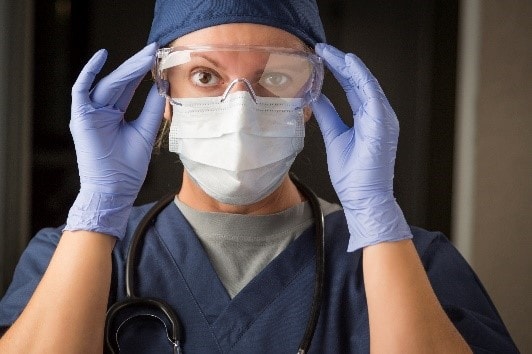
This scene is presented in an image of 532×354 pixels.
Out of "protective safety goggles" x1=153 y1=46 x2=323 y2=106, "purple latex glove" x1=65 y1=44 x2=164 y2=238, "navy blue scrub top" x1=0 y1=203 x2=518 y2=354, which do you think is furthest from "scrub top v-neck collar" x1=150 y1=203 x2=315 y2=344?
"protective safety goggles" x1=153 y1=46 x2=323 y2=106

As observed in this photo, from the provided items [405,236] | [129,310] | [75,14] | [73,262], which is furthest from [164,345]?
[75,14]

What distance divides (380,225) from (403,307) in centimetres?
11

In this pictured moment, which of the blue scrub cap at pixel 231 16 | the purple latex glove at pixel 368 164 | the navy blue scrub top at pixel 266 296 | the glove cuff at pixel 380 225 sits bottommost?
the navy blue scrub top at pixel 266 296

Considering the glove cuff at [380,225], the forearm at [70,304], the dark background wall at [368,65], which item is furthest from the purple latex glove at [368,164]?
the forearm at [70,304]

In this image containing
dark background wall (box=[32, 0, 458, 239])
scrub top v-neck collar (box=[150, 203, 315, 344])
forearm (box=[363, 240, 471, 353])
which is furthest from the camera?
dark background wall (box=[32, 0, 458, 239])

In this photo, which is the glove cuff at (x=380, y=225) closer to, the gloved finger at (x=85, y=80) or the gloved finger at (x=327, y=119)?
the gloved finger at (x=327, y=119)

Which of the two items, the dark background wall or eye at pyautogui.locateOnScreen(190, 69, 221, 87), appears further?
the dark background wall

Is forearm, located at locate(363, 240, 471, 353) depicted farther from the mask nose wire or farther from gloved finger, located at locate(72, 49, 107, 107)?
gloved finger, located at locate(72, 49, 107, 107)

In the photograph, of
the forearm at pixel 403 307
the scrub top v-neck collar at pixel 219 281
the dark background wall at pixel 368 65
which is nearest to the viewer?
the forearm at pixel 403 307

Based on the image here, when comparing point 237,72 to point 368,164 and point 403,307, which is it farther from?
point 403,307

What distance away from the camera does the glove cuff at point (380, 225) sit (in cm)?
87

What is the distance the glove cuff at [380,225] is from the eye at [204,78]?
0.90 ft

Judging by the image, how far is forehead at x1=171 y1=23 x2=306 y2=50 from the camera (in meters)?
0.91

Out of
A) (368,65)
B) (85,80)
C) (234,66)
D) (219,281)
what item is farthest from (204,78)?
(368,65)
